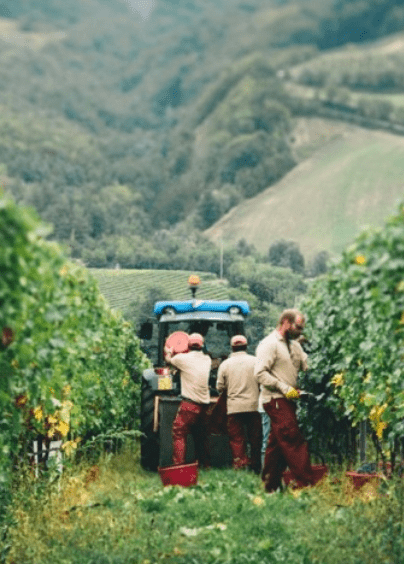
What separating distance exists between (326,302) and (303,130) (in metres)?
85.5

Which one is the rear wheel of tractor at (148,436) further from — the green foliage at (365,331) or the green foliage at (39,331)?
the green foliage at (365,331)

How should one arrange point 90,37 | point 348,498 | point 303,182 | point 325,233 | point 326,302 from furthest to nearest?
point 90,37 → point 303,182 → point 325,233 → point 326,302 → point 348,498

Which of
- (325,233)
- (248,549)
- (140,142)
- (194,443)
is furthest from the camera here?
(140,142)

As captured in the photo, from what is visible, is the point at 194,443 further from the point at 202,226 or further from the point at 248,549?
the point at 202,226

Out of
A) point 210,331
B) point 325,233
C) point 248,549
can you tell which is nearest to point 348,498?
point 248,549

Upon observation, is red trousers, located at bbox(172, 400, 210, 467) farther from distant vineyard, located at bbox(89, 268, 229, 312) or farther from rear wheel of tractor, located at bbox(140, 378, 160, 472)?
distant vineyard, located at bbox(89, 268, 229, 312)

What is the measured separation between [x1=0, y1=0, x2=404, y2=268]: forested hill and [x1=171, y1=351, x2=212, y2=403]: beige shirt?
35119mm

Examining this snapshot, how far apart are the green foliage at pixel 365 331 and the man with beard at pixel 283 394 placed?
0.52 meters

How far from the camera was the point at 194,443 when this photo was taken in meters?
14.2

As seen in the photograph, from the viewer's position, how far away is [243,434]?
13.6m

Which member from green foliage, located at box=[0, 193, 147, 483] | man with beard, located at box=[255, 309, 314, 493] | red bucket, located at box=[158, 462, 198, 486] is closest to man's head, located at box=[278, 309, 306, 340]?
man with beard, located at box=[255, 309, 314, 493]

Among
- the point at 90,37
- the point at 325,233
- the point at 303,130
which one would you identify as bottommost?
the point at 325,233

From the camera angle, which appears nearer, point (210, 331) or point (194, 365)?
point (194, 365)

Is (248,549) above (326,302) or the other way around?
the other way around
